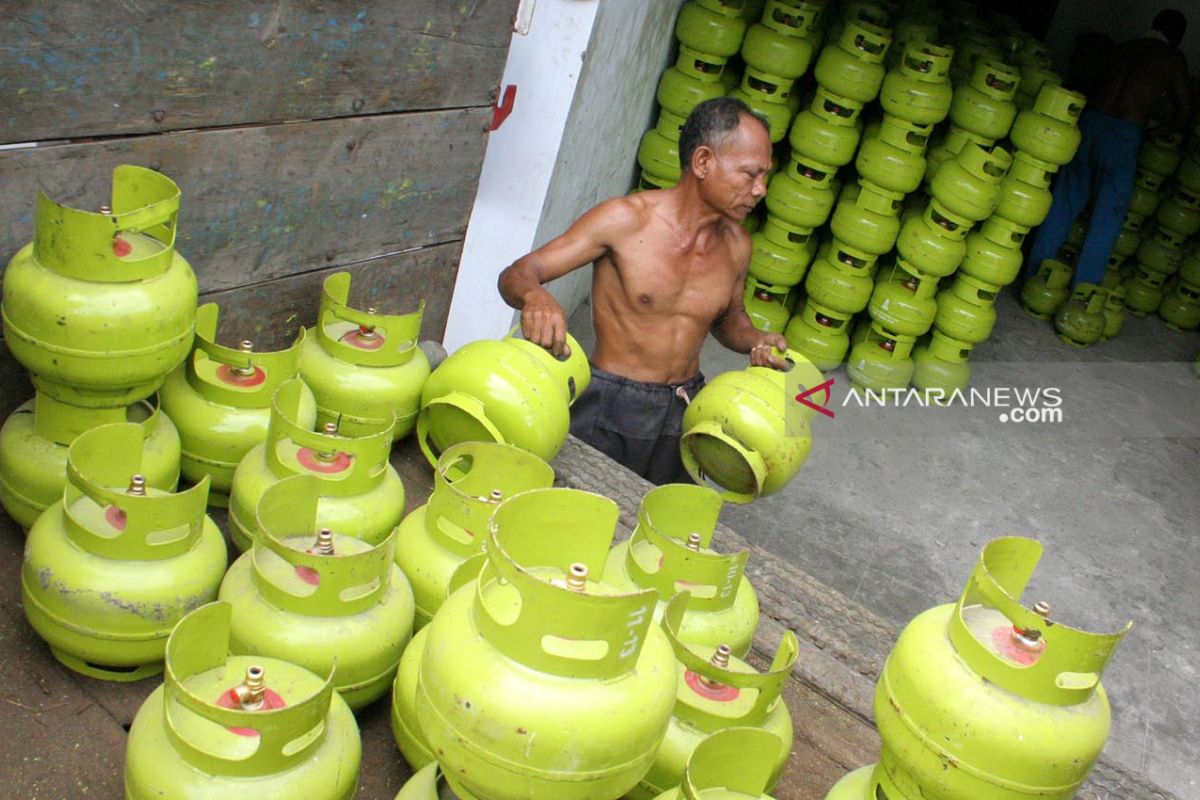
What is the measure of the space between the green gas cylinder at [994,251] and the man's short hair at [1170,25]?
2.65m

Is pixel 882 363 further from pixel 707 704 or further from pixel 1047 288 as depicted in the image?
pixel 707 704

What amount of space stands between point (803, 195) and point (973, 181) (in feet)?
3.14

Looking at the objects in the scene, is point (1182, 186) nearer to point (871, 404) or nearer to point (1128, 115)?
point (1128, 115)

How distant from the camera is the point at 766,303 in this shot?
24.3ft

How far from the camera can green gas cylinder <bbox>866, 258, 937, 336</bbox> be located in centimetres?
714

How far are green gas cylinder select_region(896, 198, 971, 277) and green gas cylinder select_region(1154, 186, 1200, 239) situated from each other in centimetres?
291

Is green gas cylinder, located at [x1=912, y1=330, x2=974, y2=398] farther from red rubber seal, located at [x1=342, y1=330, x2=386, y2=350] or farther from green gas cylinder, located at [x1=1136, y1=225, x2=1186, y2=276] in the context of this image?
red rubber seal, located at [x1=342, y1=330, x2=386, y2=350]

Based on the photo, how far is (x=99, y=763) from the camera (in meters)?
2.25

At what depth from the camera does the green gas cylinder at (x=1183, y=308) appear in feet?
30.4

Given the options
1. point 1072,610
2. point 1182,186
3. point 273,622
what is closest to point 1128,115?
point 1182,186

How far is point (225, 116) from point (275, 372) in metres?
0.71

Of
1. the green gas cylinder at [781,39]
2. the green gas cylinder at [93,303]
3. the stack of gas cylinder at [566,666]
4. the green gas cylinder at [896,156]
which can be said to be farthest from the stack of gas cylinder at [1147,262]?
the green gas cylinder at [93,303]

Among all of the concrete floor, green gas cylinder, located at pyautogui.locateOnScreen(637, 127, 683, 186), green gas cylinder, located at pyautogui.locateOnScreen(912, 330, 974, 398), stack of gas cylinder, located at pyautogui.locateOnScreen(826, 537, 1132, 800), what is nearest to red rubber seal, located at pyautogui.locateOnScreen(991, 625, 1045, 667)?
stack of gas cylinder, located at pyautogui.locateOnScreen(826, 537, 1132, 800)

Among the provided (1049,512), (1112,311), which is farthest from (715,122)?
(1112,311)
